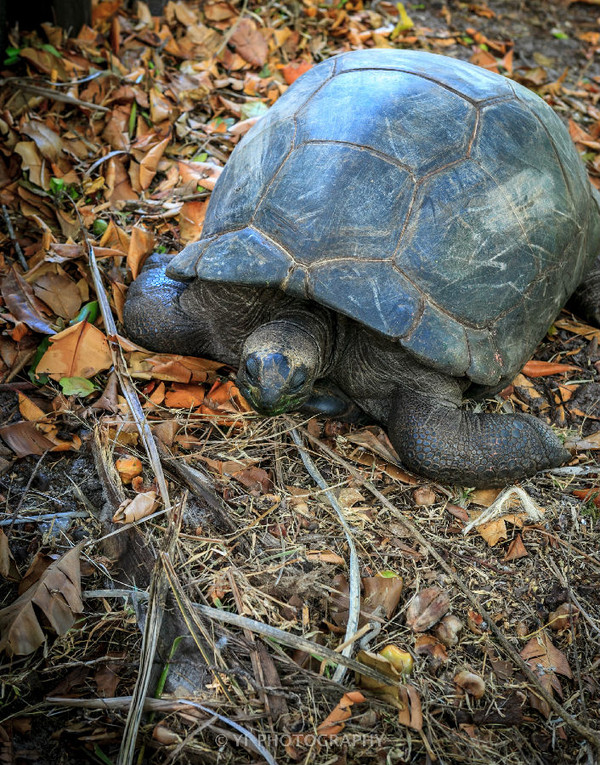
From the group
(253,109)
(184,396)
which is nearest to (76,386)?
(184,396)

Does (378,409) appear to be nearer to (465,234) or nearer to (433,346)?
(433,346)

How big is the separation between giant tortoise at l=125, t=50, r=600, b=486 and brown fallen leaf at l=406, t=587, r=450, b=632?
559 millimetres

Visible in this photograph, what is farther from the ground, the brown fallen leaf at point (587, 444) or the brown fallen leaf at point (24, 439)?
the brown fallen leaf at point (587, 444)

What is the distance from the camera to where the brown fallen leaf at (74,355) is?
3258 millimetres

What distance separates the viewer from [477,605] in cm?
267

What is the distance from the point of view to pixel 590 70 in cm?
608

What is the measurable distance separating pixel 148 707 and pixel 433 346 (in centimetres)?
168

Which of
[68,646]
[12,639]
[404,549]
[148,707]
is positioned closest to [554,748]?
[404,549]

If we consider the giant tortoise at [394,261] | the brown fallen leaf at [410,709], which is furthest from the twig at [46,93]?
the brown fallen leaf at [410,709]

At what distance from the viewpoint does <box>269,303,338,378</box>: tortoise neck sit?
9.92 ft

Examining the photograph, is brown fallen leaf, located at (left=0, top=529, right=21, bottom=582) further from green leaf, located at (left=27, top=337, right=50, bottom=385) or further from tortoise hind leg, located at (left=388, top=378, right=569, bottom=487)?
tortoise hind leg, located at (left=388, top=378, right=569, bottom=487)

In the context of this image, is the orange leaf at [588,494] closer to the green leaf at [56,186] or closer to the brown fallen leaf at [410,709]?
the brown fallen leaf at [410,709]

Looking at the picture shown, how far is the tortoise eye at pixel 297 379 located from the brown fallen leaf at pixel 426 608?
95 centimetres

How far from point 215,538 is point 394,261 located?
1329 mm
